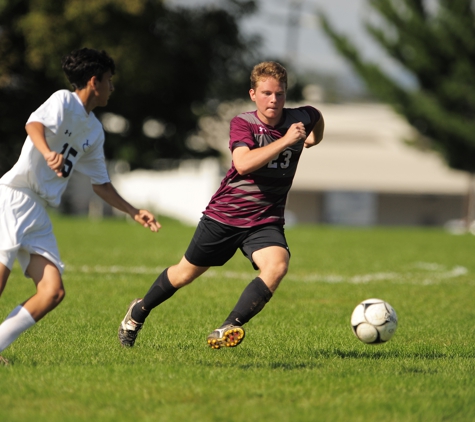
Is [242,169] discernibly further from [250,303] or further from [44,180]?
[44,180]

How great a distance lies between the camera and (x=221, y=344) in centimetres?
563

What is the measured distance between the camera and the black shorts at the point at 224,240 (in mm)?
6098

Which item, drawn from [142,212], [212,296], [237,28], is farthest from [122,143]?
[142,212]

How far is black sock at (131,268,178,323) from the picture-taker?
6.41 metres

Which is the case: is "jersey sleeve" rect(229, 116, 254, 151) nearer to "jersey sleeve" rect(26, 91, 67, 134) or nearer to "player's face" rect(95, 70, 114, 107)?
"player's face" rect(95, 70, 114, 107)

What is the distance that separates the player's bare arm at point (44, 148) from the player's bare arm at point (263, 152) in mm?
1310

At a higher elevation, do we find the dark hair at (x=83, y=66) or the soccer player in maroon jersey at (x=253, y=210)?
the dark hair at (x=83, y=66)

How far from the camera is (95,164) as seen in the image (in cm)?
594

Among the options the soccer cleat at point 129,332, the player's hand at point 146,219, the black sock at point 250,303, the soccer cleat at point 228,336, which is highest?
the player's hand at point 146,219

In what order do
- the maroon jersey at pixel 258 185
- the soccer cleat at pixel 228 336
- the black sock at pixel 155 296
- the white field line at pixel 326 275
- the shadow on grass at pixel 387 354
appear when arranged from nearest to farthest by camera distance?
the soccer cleat at pixel 228 336 < the maroon jersey at pixel 258 185 < the shadow on grass at pixel 387 354 < the black sock at pixel 155 296 < the white field line at pixel 326 275

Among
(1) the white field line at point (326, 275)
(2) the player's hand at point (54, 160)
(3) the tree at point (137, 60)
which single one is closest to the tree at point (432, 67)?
(3) the tree at point (137, 60)

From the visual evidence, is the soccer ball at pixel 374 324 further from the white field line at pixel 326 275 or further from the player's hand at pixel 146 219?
the white field line at pixel 326 275

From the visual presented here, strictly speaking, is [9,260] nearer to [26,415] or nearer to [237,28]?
[26,415]

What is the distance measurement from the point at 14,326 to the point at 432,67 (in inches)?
1385
